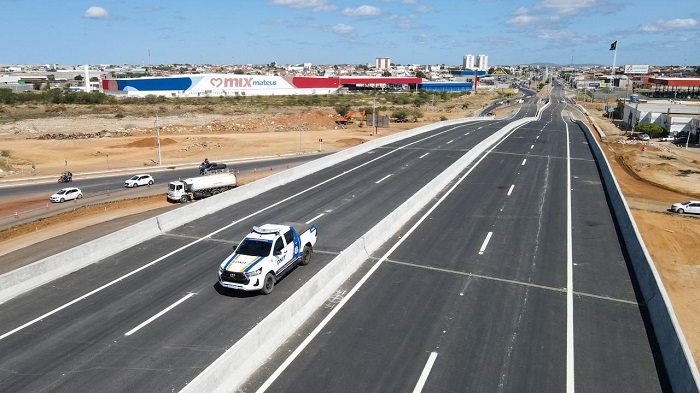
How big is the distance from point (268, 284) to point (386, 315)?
4.44m

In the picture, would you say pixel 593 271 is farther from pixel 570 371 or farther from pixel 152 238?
pixel 152 238

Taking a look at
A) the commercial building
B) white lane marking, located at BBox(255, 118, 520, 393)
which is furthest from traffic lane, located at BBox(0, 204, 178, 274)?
the commercial building

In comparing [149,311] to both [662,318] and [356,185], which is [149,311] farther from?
[356,185]

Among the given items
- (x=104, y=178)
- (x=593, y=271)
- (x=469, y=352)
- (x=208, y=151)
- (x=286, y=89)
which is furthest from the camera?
(x=286, y=89)

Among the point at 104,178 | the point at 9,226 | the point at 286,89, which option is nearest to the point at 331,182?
→ the point at 9,226

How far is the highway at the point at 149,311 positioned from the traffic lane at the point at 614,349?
31.8 ft

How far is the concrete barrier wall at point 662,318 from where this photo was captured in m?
11.9

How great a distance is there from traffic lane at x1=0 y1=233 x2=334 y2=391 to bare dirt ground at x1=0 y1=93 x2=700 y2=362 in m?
17.5

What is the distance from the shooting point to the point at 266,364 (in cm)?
1335

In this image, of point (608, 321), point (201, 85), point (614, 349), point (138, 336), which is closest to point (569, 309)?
point (608, 321)

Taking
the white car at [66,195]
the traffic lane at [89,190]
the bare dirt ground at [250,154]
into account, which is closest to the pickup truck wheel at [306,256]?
the bare dirt ground at [250,154]

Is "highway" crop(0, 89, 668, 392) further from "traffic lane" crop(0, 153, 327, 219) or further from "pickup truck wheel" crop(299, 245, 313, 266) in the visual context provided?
"traffic lane" crop(0, 153, 327, 219)

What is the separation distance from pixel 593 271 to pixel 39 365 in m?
19.6

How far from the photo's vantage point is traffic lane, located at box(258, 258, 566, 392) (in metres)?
12.6
